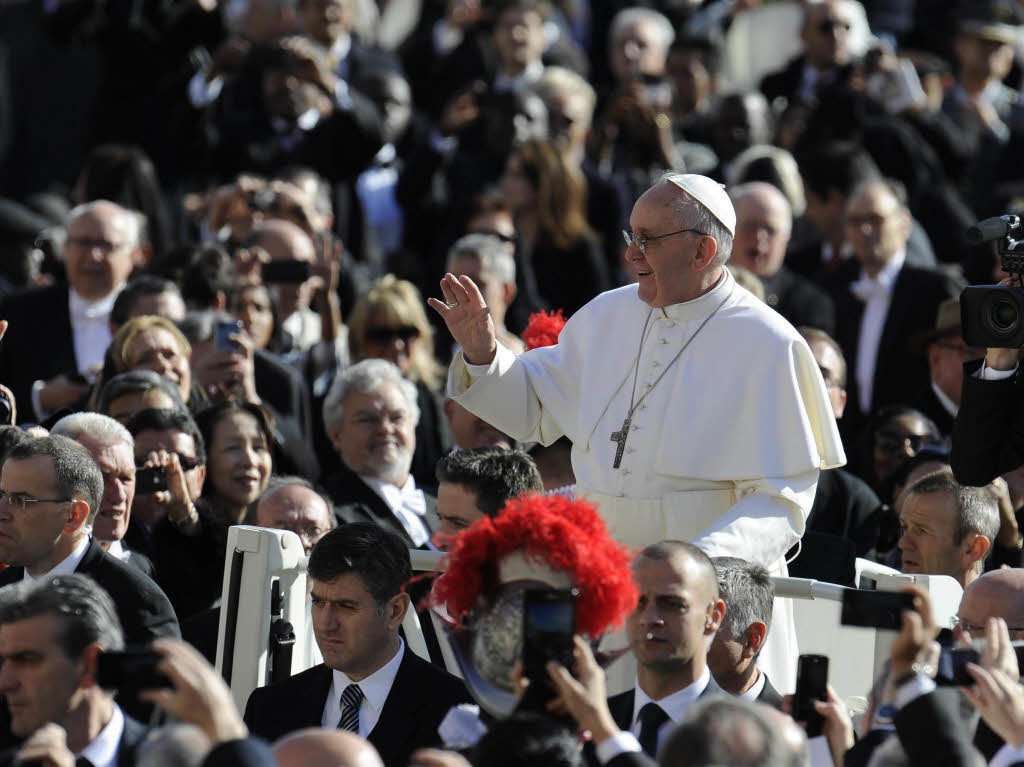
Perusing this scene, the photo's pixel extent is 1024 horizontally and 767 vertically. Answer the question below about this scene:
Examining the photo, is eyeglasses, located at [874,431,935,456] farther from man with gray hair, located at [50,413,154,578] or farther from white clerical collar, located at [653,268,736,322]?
man with gray hair, located at [50,413,154,578]

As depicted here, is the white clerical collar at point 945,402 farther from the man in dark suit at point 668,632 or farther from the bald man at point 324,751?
the bald man at point 324,751

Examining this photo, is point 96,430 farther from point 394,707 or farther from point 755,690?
point 755,690

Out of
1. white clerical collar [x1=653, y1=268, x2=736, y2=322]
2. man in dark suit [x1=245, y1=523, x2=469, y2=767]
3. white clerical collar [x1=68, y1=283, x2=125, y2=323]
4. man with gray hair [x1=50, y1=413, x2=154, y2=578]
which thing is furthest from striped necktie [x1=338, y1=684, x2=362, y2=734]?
white clerical collar [x1=68, y1=283, x2=125, y2=323]

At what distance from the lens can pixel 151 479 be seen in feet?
24.5

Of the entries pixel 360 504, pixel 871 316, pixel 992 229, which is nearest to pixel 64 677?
pixel 992 229

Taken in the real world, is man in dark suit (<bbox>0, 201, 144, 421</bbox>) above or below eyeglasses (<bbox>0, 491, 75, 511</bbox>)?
above

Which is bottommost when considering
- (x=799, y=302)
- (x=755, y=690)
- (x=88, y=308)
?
(x=755, y=690)

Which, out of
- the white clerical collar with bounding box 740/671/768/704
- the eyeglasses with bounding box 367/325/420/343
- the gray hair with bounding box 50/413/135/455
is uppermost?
the eyeglasses with bounding box 367/325/420/343

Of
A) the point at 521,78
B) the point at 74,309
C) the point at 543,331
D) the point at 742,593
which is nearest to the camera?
the point at 742,593

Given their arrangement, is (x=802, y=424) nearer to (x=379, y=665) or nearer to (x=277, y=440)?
(x=379, y=665)

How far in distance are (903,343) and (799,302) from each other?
561 millimetres

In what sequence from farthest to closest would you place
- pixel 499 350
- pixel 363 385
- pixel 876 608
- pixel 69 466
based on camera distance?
pixel 363 385 < pixel 69 466 < pixel 499 350 < pixel 876 608

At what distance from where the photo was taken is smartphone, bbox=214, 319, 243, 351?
8.75m

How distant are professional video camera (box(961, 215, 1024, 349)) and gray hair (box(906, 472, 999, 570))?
1.28 meters
